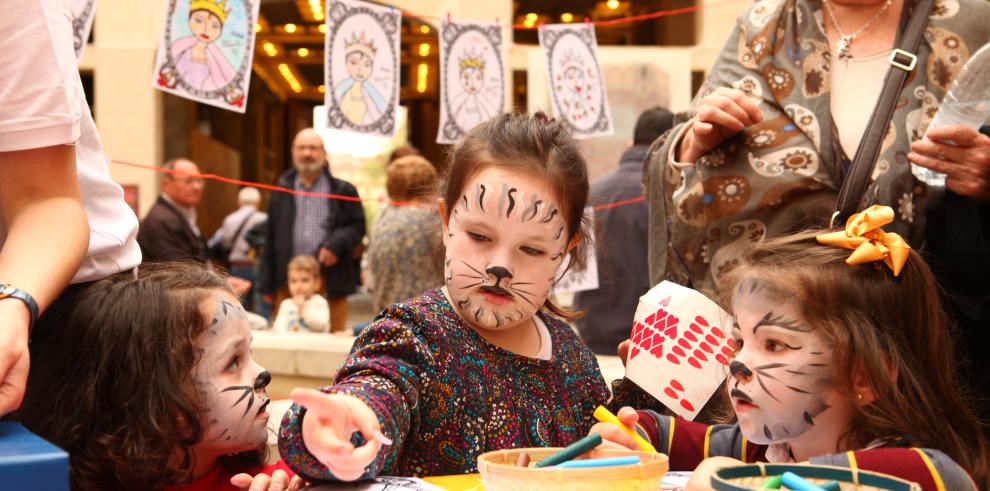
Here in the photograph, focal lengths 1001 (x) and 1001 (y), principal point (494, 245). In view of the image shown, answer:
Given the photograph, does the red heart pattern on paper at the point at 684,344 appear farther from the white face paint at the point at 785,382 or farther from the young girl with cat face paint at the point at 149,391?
the young girl with cat face paint at the point at 149,391

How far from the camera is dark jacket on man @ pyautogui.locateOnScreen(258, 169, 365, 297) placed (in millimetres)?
6191

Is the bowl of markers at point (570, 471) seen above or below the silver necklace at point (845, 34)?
below

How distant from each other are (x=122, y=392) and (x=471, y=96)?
12.8ft

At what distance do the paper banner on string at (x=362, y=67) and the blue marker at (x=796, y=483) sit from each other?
12.0ft

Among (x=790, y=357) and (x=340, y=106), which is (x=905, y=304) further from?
(x=340, y=106)

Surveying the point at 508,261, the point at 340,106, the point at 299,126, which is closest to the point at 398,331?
the point at 508,261

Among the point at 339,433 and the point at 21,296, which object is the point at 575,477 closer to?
the point at 339,433

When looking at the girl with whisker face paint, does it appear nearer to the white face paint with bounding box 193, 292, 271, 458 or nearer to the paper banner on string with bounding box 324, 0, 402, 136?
the white face paint with bounding box 193, 292, 271, 458

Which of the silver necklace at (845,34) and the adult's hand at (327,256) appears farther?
the adult's hand at (327,256)

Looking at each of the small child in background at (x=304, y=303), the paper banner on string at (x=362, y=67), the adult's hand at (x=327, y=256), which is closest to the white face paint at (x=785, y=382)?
the paper banner on string at (x=362, y=67)

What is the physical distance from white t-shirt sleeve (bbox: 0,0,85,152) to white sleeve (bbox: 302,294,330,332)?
455 centimetres

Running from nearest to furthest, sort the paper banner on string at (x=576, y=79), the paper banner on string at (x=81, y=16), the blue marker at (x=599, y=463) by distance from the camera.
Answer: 1. the blue marker at (x=599, y=463)
2. the paper banner on string at (x=81, y=16)
3. the paper banner on string at (x=576, y=79)

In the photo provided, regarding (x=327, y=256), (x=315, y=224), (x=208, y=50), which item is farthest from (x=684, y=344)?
(x=315, y=224)

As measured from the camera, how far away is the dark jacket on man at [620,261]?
14.2ft
